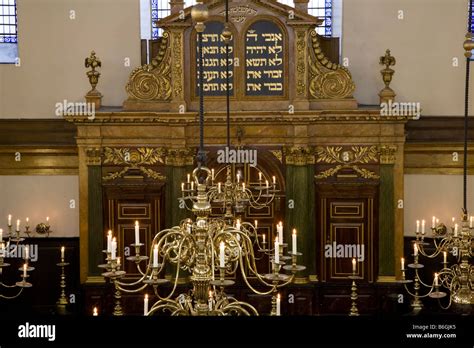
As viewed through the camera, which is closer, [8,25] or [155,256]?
[155,256]

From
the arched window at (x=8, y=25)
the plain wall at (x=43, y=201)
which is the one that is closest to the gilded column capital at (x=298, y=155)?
the plain wall at (x=43, y=201)

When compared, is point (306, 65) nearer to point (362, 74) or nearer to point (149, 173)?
point (362, 74)

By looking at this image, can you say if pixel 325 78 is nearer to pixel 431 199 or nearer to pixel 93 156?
pixel 431 199

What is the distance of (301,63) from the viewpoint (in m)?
14.4

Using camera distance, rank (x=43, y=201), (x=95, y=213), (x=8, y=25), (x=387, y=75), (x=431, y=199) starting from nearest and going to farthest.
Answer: (x=387, y=75), (x=95, y=213), (x=431, y=199), (x=43, y=201), (x=8, y=25)

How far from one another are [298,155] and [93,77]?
374 centimetres

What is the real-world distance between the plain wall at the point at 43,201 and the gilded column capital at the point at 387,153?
551 cm

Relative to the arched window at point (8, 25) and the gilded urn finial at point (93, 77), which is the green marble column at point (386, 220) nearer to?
the gilded urn finial at point (93, 77)

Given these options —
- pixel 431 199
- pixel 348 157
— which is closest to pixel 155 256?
pixel 348 157

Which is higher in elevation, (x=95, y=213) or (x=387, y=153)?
(x=387, y=153)

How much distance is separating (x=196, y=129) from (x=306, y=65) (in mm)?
2179

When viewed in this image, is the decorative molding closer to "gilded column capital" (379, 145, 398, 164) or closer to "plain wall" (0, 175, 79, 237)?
"gilded column capital" (379, 145, 398, 164)

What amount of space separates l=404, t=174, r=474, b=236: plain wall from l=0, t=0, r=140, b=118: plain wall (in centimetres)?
546

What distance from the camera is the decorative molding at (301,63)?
14.4 metres
